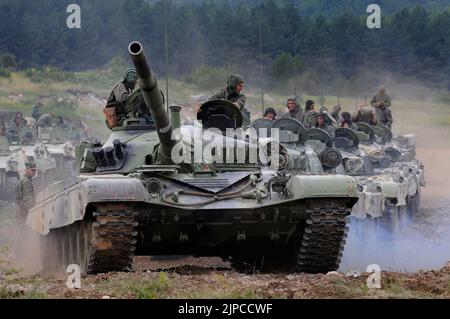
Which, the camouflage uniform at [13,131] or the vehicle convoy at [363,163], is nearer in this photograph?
the vehicle convoy at [363,163]

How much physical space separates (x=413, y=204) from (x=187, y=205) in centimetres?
1172

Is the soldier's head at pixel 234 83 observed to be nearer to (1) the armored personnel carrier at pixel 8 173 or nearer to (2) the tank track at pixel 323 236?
(2) the tank track at pixel 323 236

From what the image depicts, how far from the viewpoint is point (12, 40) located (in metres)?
36.8

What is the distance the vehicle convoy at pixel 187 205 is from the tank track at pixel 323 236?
0.01 meters

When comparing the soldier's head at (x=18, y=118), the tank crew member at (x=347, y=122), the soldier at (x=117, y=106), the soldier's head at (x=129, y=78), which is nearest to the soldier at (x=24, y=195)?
the soldier at (x=117, y=106)

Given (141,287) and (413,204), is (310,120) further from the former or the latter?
(141,287)

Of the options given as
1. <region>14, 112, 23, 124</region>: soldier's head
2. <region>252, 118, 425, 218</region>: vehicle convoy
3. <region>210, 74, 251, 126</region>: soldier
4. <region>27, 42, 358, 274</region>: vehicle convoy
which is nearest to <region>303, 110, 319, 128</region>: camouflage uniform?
<region>252, 118, 425, 218</region>: vehicle convoy

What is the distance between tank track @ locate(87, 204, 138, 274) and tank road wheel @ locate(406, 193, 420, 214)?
36.2 feet

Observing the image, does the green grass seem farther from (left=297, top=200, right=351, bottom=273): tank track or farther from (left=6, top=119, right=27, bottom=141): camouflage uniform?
(left=6, top=119, right=27, bottom=141): camouflage uniform

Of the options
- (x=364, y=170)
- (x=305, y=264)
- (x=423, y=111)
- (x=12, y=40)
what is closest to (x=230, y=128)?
(x=305, y=264)

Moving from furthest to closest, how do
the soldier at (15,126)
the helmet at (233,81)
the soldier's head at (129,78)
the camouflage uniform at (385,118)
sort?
the camouflage uniform at (385,118) < the soldier at (15,126) < the helmet at (233,81) < the soldier's head at (129,78)

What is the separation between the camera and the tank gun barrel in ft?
35.4

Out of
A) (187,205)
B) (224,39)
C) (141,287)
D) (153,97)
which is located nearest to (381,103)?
(224,39)

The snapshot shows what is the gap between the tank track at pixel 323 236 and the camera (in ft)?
39.3
